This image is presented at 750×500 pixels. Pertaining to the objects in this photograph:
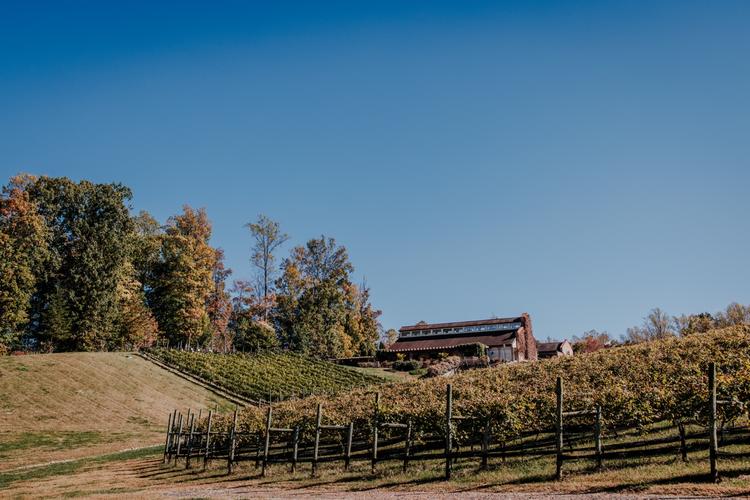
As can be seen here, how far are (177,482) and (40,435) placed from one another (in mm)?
18721

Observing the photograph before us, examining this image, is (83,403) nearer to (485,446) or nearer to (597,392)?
(485,446)

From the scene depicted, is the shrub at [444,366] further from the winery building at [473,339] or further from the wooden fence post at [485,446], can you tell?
the wooden fence post at [485,446]

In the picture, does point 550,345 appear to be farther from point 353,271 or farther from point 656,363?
point 656,363

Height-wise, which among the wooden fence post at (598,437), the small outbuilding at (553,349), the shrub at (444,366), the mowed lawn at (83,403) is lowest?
the mowed lawn at (83,403)

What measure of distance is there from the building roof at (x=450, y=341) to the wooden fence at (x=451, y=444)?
43.2 meters

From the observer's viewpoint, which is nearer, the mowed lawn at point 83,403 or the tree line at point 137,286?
the mowed lawn at point 83,403

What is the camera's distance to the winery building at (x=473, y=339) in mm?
65125

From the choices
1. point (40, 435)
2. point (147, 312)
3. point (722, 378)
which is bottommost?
point (40, 435)

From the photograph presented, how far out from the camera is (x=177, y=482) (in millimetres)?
19719

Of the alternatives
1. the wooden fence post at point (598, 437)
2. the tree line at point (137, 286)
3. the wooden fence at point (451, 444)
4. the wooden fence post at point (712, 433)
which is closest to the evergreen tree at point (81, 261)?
the tree line at point (137, 286)

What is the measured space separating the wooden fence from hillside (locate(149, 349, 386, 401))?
2309cm

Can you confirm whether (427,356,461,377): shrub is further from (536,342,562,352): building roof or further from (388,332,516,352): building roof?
(536,342,562,352): building roof

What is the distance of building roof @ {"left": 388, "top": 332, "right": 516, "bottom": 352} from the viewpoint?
2606 inches

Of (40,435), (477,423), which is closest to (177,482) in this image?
(477,423)
